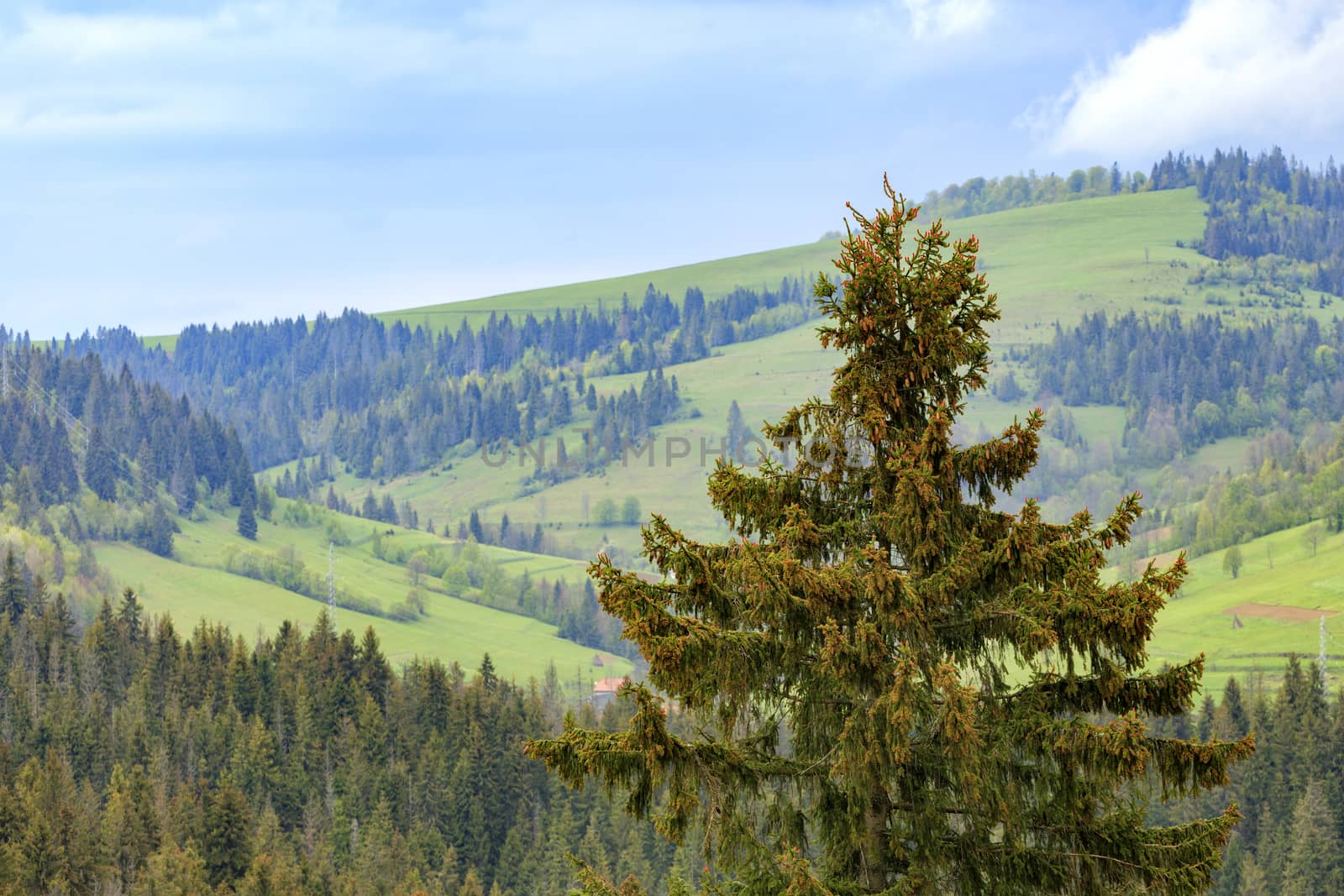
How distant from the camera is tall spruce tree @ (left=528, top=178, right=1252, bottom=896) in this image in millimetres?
16781

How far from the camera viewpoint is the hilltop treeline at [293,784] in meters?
128

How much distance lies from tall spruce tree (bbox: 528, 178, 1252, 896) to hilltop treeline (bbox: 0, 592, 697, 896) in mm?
110908

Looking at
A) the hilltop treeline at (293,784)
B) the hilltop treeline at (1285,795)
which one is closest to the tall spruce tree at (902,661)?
the hilltop treeline at (293,784)

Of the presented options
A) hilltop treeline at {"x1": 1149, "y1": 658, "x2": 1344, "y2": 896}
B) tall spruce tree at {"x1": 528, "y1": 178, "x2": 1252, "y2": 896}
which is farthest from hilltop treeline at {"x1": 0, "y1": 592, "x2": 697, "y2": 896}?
tall spruce tree at {"x1": 528, "y1": 178, "x2": 1252, "y2": 896}

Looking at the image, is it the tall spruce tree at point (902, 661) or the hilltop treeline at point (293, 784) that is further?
the hilltop treeline at point (293, 784)

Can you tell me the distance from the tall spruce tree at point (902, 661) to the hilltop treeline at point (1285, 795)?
429ft

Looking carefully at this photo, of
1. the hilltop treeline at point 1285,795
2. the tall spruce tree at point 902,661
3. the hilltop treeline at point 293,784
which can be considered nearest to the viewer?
the tall spruce tree at point 902,661

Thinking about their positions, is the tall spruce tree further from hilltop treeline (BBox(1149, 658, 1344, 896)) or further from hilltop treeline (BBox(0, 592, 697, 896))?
hilltop treeline (BBox(1149, 658, 1344, 896))

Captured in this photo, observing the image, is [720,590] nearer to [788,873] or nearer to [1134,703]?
[788,873]

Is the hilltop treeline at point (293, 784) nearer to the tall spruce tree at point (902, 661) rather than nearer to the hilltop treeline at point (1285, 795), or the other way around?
the hilltop treeline at point (1285, 795)

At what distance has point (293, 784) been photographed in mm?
171750

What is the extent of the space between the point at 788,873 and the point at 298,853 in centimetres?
14322

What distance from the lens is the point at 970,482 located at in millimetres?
18500

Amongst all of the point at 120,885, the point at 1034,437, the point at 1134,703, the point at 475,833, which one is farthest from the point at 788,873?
the point at 475,833
